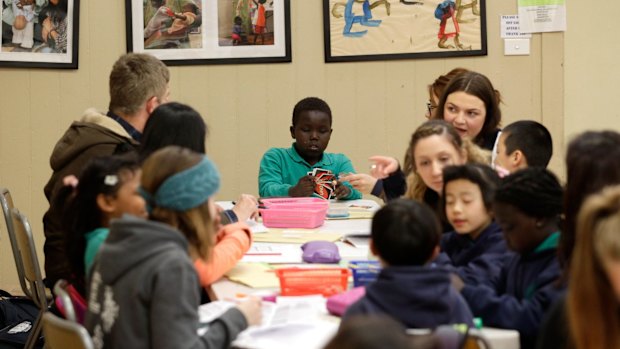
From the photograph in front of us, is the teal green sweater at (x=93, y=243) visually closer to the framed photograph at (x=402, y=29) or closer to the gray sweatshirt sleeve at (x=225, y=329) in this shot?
the gray sweatshirt sleeve at (x=225, y=329)

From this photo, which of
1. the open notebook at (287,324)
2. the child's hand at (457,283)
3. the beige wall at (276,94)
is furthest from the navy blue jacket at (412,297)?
the beige wall at (276,94)

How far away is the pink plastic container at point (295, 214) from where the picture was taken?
3.70 meters

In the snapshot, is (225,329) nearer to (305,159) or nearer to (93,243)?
(93,243)

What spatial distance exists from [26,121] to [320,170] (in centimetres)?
209

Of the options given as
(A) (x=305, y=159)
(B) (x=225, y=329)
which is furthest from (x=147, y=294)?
(A) (x=305, y=159)

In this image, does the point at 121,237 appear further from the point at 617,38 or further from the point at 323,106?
the point at 617,38

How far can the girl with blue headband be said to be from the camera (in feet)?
6.52

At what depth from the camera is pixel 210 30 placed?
535 cm

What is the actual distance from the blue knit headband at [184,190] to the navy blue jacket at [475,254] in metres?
0.74

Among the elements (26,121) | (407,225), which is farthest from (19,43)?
(407,225)

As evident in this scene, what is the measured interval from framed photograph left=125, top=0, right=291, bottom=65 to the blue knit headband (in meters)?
3.23

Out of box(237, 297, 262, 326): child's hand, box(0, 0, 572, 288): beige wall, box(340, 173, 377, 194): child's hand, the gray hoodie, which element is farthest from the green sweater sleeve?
the gray hoodie

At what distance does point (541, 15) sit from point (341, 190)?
6.29ft

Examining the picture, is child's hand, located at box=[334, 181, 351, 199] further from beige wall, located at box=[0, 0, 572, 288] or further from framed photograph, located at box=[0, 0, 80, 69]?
framed photograph, located at box=[0, 0, 80, 69]
